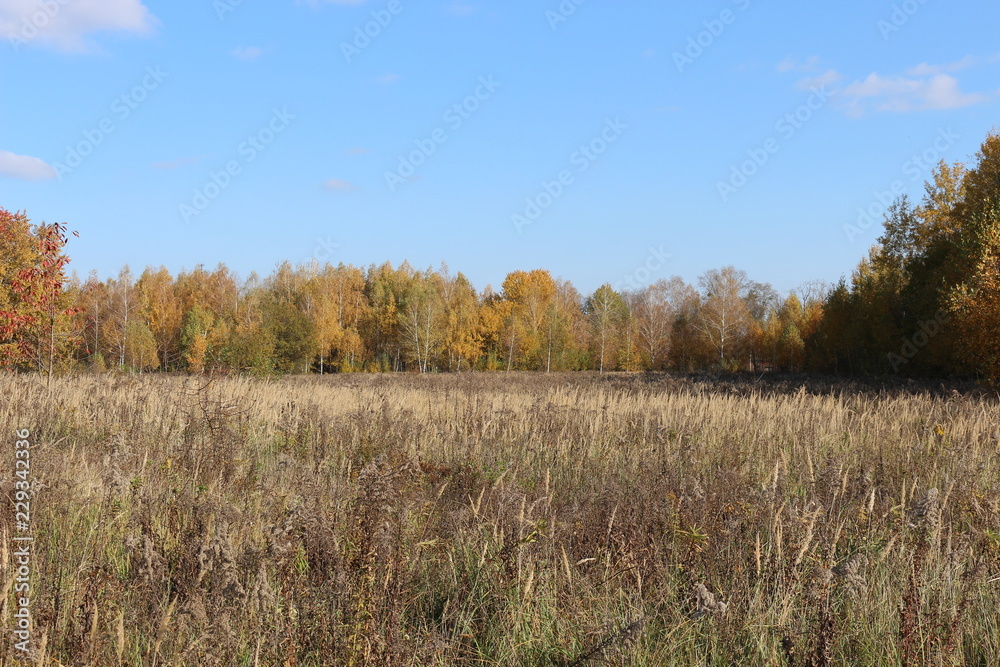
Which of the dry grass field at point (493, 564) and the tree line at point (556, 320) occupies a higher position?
the tree line at point (556, 320)

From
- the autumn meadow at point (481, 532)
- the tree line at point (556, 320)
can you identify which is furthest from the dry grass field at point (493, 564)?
the tree line at point (556, 320)

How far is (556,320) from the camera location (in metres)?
58.7

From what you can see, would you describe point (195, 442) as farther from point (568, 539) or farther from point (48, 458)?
point (568, 539)

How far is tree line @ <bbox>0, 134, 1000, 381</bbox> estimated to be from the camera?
117ft

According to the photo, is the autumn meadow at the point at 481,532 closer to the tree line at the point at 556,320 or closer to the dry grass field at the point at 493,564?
the dry grass field at the point at 493,564

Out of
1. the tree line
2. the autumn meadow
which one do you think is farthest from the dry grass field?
the tree line

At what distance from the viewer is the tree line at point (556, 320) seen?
117 ft

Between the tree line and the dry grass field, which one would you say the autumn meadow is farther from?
the tree line

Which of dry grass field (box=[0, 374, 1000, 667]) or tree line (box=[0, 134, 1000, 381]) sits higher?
tree line (box=[0, 134, 1000, 381])

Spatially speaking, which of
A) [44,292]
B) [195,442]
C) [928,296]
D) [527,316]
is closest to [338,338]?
[527,316]

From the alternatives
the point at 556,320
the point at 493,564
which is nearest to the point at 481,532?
the point at 493,564

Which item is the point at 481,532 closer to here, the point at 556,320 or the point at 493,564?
the point at 493,564

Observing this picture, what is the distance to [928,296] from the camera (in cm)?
3425

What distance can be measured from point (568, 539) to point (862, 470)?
303cm
